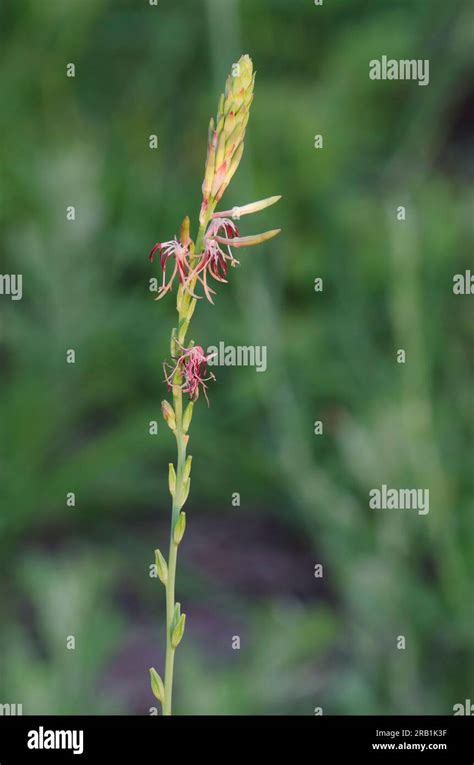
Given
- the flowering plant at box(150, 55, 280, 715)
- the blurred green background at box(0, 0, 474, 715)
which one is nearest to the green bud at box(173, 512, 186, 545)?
the flowering plant at box(150, 55, 280, 715)

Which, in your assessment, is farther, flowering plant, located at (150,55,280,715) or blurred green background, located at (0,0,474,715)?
blurred green background, located at (0,0,474,715)

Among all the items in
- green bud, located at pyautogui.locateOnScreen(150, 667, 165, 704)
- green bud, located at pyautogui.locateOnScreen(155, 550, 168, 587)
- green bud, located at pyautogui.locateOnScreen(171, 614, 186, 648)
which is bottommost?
green bud, located at pyautogui.locateOnScreen(150, 667, 165, 704)

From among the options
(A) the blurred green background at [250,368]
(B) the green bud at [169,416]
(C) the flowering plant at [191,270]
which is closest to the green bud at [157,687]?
(C) the flowering plant at [191,270]

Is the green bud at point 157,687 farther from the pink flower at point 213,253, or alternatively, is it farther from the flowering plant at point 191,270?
the pink flower at point 213,253

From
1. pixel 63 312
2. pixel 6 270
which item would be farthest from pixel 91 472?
pixel 6 270

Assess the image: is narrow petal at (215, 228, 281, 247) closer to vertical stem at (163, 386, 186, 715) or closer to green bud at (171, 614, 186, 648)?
vertical stem at (163, 386, 186, 715)

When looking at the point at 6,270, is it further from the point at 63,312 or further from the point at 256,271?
the point at 256,271
